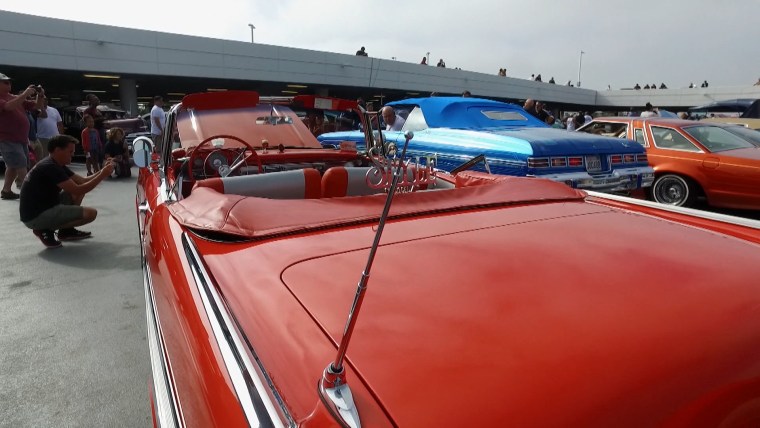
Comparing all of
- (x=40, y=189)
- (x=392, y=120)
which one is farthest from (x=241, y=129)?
(x=392, y=120)

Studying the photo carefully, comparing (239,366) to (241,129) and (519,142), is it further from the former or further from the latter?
(519,142)

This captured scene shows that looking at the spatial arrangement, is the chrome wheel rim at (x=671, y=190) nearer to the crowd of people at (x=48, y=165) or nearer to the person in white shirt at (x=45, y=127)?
the crowd of people at (x=48, y=165)

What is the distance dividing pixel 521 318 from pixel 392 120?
582 cm

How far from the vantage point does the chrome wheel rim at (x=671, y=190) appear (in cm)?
608

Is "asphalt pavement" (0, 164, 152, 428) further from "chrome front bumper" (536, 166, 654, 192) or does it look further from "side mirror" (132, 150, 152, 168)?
"chrome front bumper" (536, 166, 654, 192)

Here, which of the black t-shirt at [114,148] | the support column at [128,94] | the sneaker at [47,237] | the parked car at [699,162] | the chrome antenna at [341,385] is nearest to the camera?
the chrome antenna at [341,385]

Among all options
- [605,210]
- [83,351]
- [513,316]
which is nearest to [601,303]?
[513,316]

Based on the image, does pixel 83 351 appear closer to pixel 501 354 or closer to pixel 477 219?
pixel 477 219

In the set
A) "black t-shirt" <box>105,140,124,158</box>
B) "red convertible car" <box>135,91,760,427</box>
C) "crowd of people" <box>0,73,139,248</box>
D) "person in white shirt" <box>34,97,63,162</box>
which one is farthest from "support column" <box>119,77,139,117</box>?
"red convertible car" <box>135,91,760,427</box>

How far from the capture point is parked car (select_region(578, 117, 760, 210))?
5.57 m

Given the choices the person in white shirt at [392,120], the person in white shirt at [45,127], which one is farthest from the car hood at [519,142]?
the person in white shirt at [45,127]

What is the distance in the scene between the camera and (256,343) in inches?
37.3

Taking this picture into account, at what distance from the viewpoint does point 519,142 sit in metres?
4.62

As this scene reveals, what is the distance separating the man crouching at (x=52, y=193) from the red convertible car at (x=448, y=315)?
3.24m
